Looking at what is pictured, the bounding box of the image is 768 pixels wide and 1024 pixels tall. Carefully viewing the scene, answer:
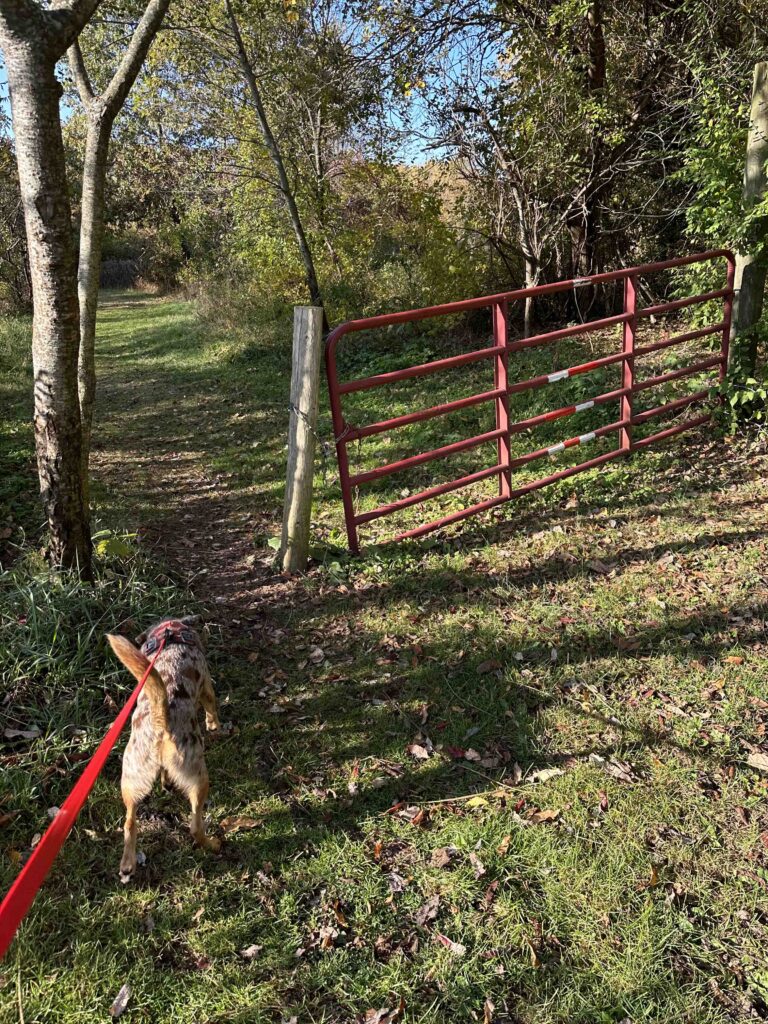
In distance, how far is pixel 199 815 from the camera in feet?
8.72

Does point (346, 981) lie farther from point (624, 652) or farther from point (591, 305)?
point (591, 305)

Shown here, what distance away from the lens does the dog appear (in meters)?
2.41

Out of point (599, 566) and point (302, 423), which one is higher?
point (302, 423)

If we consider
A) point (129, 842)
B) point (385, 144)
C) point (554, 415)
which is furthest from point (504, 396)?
point (385, 144)

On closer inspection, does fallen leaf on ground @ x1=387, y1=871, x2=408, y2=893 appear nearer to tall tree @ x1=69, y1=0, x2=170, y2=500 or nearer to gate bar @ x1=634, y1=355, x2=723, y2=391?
tall tree @ x1=69, y1=0, x2=170, y2=500

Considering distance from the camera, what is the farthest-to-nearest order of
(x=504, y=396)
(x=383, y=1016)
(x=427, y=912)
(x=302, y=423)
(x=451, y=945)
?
(x=504, y=396) → (x=302, y=423) → (x=427, y=912) → (x=451, y=945) → (x=383, y=1016)

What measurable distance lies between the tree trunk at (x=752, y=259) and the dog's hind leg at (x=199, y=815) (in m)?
6.09

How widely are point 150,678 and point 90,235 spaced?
385 cm

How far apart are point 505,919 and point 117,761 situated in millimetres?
1899

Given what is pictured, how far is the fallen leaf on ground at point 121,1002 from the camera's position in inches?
84.2

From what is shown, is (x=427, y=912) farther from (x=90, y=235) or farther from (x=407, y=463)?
(x=90, y=235)

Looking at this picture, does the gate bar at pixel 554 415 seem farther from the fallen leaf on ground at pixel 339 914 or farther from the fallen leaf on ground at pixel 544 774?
the fallen leaf on ground at pixel 339 914

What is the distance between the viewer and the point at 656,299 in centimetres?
1051

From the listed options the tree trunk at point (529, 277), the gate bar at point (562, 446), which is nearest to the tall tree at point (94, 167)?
the gate bar at point (562, 446)
